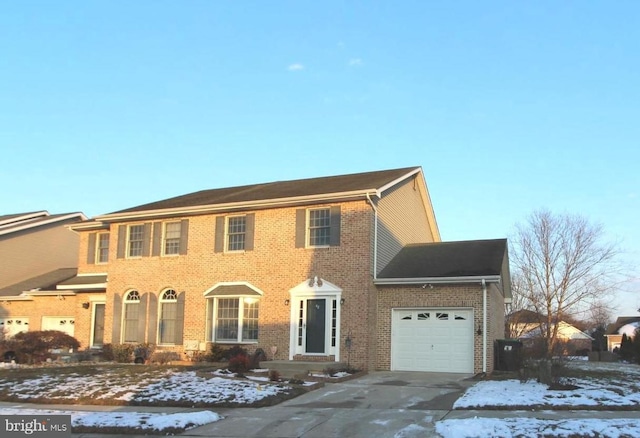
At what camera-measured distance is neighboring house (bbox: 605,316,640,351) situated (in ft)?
201

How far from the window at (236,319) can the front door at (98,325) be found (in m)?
6.43

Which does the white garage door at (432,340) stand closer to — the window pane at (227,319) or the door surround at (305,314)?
the door surround at (305,314)

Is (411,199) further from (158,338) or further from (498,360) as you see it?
(158,338)

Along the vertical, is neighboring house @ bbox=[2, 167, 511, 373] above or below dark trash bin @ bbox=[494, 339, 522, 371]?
above

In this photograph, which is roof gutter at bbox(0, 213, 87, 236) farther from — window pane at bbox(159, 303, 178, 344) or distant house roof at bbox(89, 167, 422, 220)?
window pane at bbox(159, 303, 178, 344)

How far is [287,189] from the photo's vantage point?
2464cm

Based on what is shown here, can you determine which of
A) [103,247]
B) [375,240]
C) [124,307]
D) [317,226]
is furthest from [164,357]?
[375,240]

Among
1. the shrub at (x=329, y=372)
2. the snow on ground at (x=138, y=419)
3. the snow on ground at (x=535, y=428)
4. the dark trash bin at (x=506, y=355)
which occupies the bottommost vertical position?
the snow on ground at (x=138, y=419)

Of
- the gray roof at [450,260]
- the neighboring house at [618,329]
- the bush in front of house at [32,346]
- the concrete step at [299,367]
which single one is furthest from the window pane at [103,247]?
the neighboring house at [618,329]

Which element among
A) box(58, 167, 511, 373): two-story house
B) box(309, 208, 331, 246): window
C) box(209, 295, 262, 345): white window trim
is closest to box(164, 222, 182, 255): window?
Result: box(58, 167, 511, 373): two-story house

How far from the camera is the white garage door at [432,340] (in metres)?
19.6

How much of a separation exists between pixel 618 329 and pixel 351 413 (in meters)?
68.7

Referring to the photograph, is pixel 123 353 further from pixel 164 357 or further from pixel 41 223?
pixel 41 223

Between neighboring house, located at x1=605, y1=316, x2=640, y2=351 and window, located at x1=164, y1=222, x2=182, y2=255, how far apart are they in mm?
48299
